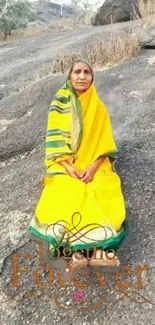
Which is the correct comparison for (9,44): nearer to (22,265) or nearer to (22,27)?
(22,27)

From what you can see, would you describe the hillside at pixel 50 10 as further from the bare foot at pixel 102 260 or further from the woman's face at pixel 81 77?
the bare foot at pixel 102 260

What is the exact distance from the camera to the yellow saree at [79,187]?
292 centimetres

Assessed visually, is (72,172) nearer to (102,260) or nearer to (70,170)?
(70,170)

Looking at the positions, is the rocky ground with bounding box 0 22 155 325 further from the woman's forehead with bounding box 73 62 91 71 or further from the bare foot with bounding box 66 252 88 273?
the woman's forehead with bounding box 73 62 91 71

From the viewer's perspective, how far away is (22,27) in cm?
1741

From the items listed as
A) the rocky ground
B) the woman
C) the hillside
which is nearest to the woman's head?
the woman

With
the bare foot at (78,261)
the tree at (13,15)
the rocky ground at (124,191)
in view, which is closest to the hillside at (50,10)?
the tree at (13,15)

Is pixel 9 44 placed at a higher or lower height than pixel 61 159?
lower

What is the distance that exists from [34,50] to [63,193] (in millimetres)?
8837

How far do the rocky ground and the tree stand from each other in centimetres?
969

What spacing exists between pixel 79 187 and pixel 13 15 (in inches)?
614

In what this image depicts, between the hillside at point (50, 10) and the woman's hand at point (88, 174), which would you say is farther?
the hillside at point (50, 10)

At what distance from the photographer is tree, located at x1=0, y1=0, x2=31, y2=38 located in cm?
1645

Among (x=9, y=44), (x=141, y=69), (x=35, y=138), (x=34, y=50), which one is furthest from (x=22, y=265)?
(x=9, y=44)
